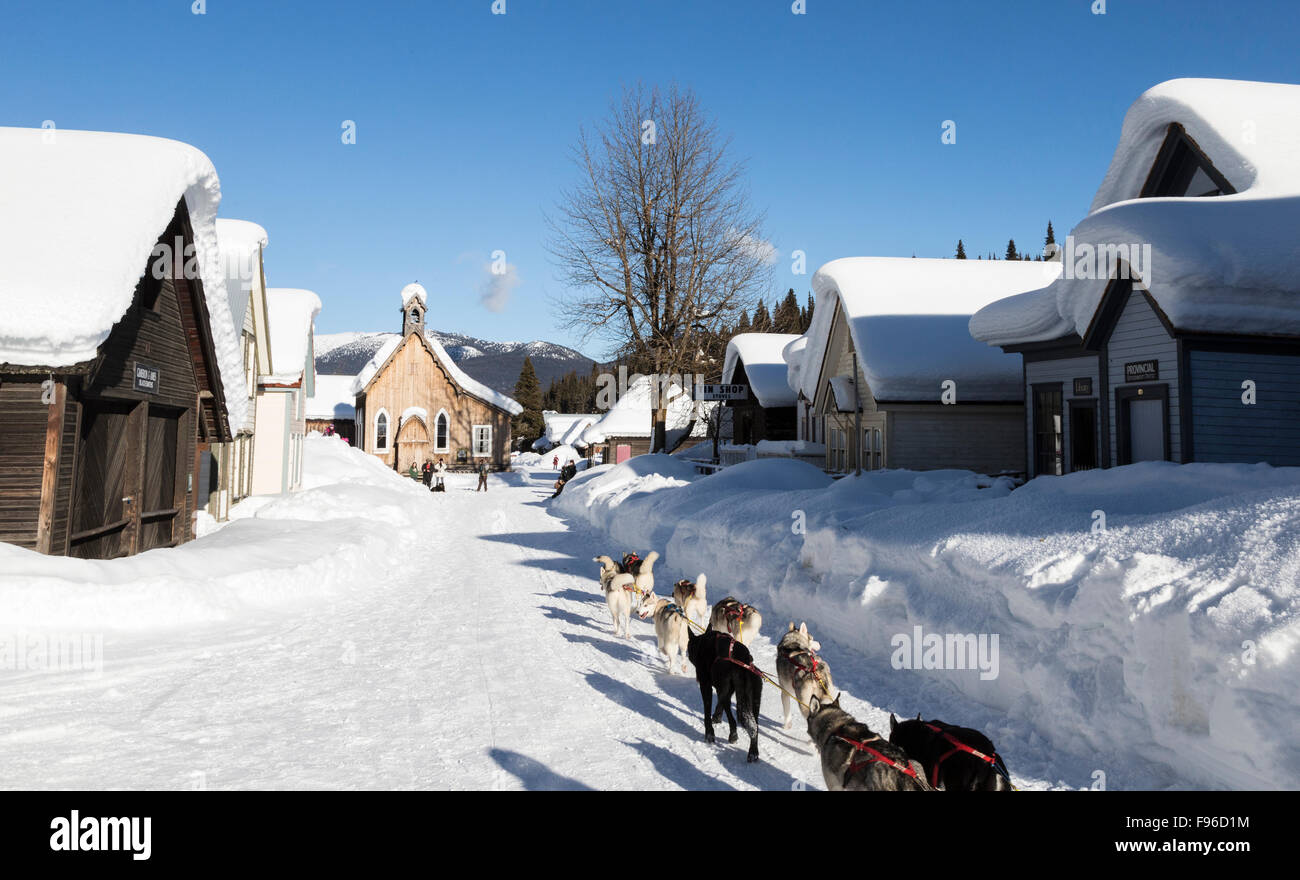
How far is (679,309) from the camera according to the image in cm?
3128

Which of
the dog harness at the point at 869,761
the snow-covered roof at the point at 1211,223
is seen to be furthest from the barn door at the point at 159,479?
the snow-covered roof at the point at 1211,223

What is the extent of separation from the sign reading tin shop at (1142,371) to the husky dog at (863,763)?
11.2 meters

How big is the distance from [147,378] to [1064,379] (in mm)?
17352

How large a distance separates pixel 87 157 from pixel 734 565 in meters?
11.9

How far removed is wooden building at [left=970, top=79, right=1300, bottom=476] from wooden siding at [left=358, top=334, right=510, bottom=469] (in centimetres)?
3759

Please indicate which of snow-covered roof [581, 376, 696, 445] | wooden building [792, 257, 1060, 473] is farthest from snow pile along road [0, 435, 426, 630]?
snow-covered roof [581, 376, 696, 445]

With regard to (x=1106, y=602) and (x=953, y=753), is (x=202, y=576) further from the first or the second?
(x=1106, y=602)

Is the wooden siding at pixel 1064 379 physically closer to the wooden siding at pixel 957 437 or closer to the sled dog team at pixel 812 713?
the wooden siding at pixel 957 437

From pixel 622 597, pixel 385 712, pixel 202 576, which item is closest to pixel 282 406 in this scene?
pixel 202 576

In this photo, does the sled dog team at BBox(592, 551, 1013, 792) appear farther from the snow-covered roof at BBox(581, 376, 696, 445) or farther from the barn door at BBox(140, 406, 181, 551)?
the snow-covered roof at BBox(581, 376, 696, 445)

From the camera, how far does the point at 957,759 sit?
3930 millimetres
